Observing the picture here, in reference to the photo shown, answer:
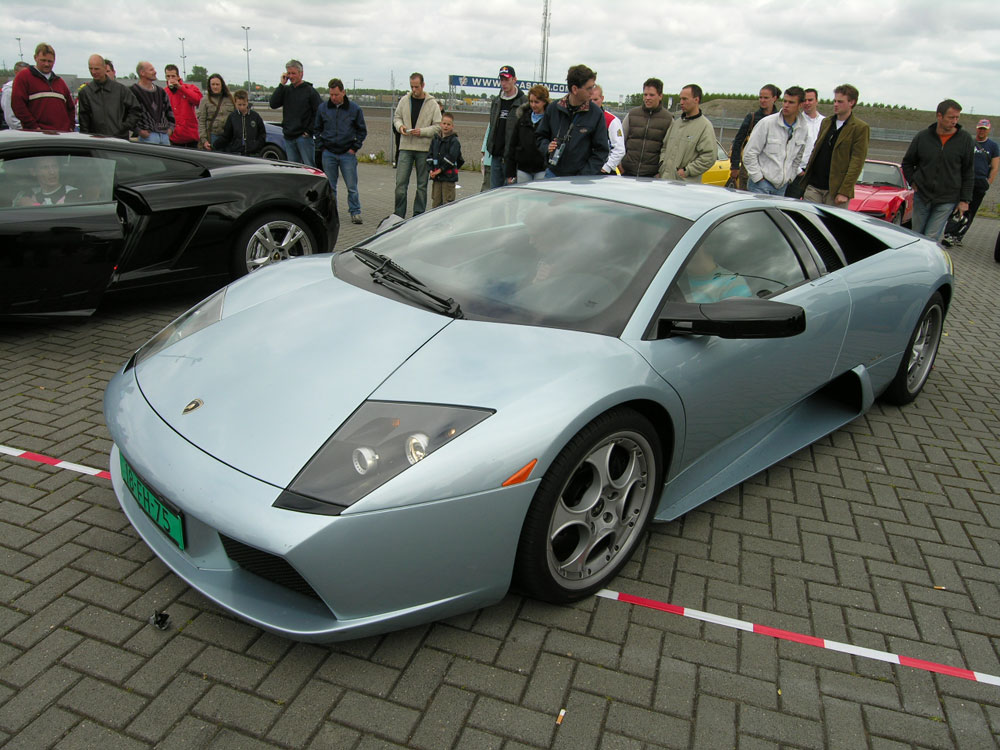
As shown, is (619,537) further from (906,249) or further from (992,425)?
(992,425)

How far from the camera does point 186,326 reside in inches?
112

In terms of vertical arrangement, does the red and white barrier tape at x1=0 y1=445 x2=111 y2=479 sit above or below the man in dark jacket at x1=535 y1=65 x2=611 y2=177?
below

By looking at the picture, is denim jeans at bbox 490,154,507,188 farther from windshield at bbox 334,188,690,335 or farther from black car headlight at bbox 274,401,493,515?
black car headlight at bbox 274,401,493,515

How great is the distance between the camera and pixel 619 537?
8.54ft

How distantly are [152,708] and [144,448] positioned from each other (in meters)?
0.72

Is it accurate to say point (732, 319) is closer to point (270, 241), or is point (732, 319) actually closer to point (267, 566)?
point (267, 566)

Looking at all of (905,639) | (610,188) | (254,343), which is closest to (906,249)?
(610,188)

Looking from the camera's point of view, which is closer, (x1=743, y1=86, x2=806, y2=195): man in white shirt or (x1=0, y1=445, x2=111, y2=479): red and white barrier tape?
(x1=0, y1=445, x2=111, y2=479): red and white barrier tape

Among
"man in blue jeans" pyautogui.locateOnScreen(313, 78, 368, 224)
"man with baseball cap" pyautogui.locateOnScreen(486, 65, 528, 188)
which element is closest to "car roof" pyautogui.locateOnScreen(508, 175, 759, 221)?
"man with baseball cap" pyautogui.locateOnScreen(486, 65, 528, 188)

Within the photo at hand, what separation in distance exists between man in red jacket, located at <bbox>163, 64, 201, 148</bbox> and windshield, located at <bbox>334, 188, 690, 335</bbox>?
24.4ft

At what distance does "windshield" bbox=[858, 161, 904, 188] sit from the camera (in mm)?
10332

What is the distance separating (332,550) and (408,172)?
24.9 ft

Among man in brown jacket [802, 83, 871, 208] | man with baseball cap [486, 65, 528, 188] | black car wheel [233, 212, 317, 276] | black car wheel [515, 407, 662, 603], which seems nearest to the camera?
black car wheel [515, 407, 662, 603]

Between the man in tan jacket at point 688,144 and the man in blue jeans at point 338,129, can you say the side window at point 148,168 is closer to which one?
the man in blue jeans at point 338,129
